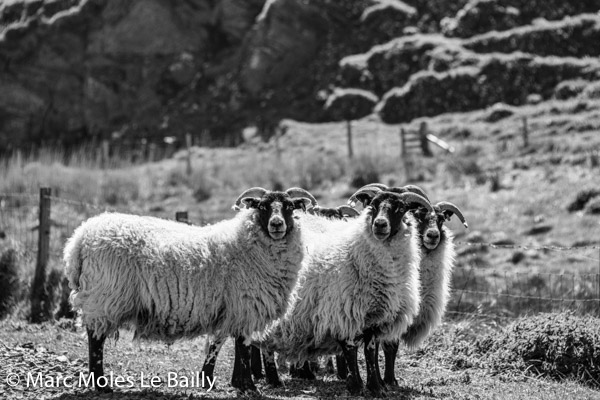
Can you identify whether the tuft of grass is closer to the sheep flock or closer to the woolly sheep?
the sheep flock

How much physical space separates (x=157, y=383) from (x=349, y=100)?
2721 cm

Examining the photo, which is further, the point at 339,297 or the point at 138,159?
the point at 138,159

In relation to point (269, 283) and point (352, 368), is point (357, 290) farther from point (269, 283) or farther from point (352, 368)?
point (269, 283)

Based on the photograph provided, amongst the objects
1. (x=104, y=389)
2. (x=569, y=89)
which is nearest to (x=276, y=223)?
(x=104, y=389)

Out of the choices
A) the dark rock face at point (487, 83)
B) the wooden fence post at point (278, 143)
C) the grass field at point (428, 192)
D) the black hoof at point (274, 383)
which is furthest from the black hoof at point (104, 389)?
the dark rock face at point (487, 83)

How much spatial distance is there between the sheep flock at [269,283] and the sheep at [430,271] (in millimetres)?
18

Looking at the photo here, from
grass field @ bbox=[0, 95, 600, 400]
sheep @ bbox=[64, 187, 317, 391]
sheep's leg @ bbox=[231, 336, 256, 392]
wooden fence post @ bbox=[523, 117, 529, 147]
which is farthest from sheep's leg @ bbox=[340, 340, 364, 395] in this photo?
wooden fence post @ bbox=[523, 117, 529, 147]

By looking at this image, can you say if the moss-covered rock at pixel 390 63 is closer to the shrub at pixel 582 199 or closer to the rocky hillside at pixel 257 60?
the rocky hillside at pixel 257 60

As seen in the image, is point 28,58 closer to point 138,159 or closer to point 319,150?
point 138,159

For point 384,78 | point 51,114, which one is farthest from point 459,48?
point 51,114

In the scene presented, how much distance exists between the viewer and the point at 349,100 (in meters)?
35.2

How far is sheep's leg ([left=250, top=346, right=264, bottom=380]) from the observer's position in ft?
32.9

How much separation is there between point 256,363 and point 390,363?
1.64 meters

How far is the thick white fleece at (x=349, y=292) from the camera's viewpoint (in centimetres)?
945
